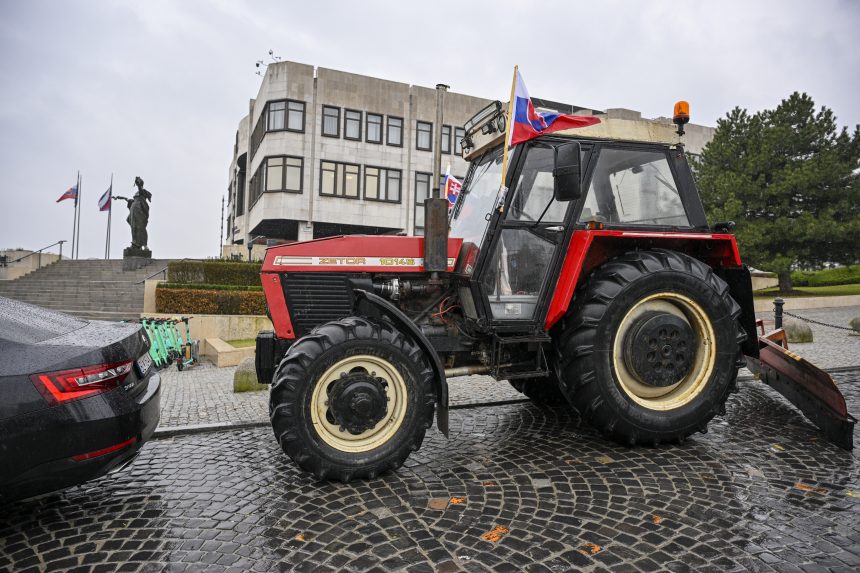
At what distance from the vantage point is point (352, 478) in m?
3.63

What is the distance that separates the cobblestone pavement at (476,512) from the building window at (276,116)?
26899 millimetres

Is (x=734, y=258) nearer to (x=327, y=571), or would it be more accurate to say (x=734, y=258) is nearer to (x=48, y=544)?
(x=327, y=571)

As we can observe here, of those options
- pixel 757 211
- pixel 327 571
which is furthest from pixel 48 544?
pixel 757 211

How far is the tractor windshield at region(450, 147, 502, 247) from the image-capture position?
439cm

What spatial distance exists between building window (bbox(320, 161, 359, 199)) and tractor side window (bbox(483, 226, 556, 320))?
26319 millimetres

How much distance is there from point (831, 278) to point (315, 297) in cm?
3191

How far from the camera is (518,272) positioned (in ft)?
14.1

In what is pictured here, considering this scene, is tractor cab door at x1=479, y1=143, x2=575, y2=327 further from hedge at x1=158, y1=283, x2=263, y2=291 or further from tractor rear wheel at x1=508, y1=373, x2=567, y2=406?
hedge at x1=158, y1=283, x2=263, y2=291

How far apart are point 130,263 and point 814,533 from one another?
24.6 m

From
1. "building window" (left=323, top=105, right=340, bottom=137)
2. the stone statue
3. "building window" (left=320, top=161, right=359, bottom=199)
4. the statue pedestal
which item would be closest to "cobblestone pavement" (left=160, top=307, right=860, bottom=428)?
the statue pedestal

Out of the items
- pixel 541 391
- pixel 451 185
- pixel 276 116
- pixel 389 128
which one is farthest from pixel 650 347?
pixel 389 128

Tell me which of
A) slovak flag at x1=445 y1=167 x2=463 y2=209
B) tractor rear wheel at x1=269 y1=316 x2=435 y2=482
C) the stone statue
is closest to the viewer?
tractor rear wheel at x1=269 y1=316 x2=435 y2=482

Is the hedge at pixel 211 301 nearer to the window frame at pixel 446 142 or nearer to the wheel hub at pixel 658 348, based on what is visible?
the wheel hub at pixel 658 348

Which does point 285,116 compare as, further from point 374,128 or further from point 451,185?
point 451,185
